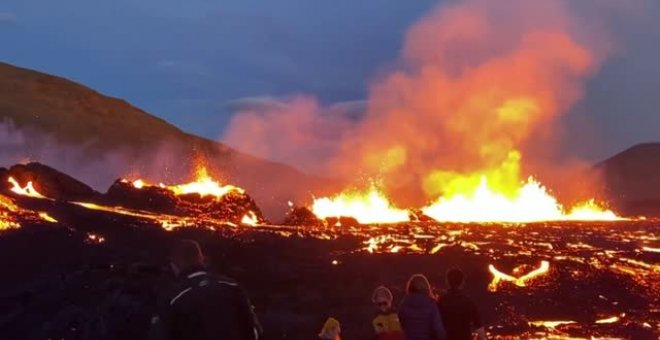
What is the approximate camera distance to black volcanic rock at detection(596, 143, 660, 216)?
153250mm

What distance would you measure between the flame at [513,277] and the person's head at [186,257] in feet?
48.6

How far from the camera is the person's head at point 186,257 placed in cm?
700

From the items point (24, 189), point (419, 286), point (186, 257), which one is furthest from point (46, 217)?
point (186, 257)

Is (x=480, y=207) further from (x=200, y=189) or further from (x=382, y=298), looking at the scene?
(x=382, y=298)

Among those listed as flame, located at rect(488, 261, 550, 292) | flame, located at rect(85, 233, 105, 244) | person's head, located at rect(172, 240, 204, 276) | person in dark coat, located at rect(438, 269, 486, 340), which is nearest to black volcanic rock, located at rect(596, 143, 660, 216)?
flame, located at rect(488, 261, 550, 292)

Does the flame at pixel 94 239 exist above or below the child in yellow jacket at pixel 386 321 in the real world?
above

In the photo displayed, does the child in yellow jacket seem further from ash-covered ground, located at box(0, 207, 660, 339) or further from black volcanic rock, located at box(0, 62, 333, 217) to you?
black volcanic rock, located at box(0, 62, 333, 217)

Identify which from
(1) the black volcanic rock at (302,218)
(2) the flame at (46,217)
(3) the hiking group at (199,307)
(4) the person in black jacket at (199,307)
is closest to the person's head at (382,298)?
(3) the hiking group at (199,307)

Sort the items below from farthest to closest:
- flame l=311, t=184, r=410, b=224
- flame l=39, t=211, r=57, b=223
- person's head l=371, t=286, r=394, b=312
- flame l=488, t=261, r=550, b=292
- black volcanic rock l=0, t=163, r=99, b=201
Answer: flame l=311, t=184, r=410, b=224 < black volcanic rock l=0, t=163, r=99, b=201 < flame l=39, t=211, r=57, b=223 < flame l=488, t=261, r=550, b=292 < person's head l=371, t=286, r=394, b=312

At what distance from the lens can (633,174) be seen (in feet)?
566

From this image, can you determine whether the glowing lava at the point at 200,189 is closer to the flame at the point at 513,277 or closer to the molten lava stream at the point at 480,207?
the molten lava stream at the point at 480,207

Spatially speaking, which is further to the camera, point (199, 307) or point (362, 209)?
point (362, 209)

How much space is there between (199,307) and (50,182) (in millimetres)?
21735

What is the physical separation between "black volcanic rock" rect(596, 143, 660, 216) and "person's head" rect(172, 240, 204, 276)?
147 meters
